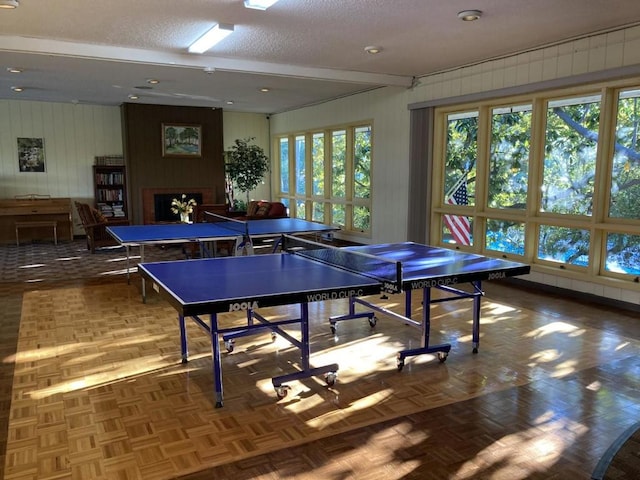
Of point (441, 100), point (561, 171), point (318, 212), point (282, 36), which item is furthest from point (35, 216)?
point (561, 171)

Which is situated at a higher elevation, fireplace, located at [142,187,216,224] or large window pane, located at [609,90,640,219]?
large window pane, located at [609,90,640,219]

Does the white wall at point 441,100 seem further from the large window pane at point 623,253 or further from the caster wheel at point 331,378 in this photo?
the caster wheel at point 331,378

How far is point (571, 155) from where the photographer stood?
6086mm

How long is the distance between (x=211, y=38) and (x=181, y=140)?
622cm

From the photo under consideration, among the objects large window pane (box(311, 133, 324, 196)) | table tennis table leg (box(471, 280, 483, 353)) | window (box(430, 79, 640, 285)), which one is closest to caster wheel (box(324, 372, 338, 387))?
table tennis table leg (box(471, 280, 483, 353))

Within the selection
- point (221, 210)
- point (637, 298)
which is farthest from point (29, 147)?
point (637, 298)

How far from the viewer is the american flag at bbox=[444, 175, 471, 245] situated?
7582mm

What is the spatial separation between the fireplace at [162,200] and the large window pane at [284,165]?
7.08 ft

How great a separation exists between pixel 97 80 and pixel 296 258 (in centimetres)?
597

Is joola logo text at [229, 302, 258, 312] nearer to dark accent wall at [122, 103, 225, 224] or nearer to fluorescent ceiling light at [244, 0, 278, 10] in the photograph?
fluorescent ceiling light at [244, 0, 278, 10]

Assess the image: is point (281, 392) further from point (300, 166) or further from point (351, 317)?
point (300, 166)

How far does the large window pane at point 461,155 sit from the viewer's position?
741 centimetres

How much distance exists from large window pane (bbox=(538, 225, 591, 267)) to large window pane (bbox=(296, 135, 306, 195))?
6.61 metres

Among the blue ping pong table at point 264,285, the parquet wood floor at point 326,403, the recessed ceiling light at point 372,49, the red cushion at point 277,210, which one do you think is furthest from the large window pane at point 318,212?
the blue ping pong table at point 264,285
